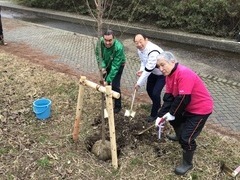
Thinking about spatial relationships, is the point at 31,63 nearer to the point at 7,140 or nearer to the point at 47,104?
the point at 47,104

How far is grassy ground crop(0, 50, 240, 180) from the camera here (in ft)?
14.0

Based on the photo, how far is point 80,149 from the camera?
470 centimetres

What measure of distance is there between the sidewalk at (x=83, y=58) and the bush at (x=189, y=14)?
4.68 ft

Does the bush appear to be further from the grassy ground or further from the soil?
the soil

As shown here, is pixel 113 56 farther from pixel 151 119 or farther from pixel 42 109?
pixel 42 109

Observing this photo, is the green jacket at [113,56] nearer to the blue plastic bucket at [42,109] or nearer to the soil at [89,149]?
the soil at [89,149]

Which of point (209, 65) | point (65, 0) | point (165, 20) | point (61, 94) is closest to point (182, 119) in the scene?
point (61, 94)

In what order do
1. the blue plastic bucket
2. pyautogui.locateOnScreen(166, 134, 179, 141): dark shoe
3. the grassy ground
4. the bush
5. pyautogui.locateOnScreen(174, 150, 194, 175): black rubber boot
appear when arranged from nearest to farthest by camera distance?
pyautogui.locateOnScreen(174, 150, 194, 175): black rubber boot
the grassy ground
pyautogui.locateOnScreen(166, 134, 179, 141): dark shoe
the blue plastic bucket
the bush

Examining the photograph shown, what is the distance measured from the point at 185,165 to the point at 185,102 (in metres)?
1.00

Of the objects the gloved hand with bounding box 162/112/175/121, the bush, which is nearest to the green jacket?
the gloved hand with bounding box 162/112/175/121

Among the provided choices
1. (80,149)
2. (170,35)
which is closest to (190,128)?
(80,149)

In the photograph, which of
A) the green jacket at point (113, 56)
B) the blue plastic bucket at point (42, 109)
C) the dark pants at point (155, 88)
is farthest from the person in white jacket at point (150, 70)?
the blue plastic bucket at point (42, 109)

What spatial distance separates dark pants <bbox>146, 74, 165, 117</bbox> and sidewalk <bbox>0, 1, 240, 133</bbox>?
102 cm

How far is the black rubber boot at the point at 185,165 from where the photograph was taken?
4.16m
